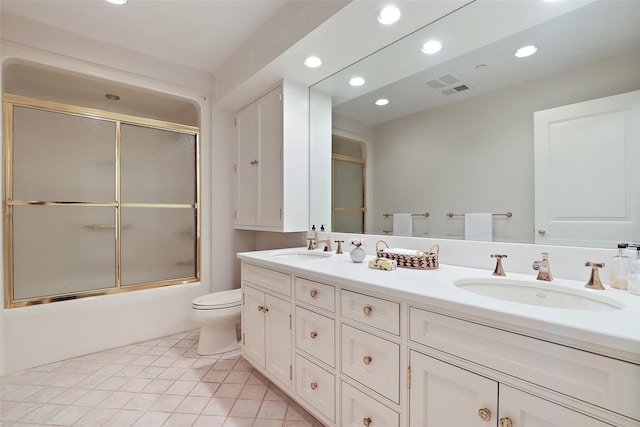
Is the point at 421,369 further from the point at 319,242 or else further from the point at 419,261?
the point at 319,242

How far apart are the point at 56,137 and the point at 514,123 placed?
322 cm

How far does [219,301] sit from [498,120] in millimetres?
2301

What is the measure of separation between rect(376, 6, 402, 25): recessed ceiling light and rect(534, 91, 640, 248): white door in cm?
88

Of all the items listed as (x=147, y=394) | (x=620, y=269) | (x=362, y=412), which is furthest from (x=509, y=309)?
(x=147, y=394)

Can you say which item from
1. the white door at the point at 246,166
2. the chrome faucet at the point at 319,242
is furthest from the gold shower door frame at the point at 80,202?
the chrome faucet at the point at 319,242

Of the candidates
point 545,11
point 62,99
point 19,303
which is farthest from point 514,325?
point 62,99

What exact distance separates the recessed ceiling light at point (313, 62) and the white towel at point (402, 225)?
1.21 meters

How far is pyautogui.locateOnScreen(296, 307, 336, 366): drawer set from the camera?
132 centimetres

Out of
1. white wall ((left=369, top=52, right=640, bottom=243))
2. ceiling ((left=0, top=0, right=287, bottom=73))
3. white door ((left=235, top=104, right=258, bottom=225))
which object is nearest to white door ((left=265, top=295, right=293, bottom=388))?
white wall ((left=369, top=52, right=640, bottom=243))

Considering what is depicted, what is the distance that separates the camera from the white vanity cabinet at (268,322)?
1.59m

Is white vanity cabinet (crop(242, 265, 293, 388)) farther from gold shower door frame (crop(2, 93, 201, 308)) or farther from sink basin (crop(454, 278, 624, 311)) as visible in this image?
gold shower door frame (crop(2, 93, 201, 308))

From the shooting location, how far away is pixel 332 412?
1.30m

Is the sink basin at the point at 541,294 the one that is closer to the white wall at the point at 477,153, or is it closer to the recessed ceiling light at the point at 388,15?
the white wall at the point at 477,153

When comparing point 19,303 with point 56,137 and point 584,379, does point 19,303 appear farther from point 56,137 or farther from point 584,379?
point 584,379
